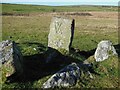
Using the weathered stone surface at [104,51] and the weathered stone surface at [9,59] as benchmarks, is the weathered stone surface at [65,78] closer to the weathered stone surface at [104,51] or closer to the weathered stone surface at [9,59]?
the weathered stone surface at [9,59]

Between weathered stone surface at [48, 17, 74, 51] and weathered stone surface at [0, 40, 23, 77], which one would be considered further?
weathered stone surface at [48, 17, 74, 51]

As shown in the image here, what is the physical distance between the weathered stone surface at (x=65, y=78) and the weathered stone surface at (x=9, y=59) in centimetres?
214

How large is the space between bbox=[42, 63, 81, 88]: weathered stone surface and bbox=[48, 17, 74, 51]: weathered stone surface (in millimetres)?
5196

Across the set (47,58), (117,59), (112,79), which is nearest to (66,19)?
Result: (47,58)

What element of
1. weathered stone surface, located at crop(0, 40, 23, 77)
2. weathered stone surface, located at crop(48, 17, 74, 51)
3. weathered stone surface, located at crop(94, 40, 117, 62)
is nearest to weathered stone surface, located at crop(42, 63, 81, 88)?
weathered stone surface, located at crop(0, 40, 23, 77)

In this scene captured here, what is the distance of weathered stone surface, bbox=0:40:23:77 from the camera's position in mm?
18078

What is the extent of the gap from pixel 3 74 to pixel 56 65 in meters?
5.43

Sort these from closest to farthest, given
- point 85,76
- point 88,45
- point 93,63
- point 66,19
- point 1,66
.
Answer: point 1,66, point 85,76, point 93,63, point 66,19, point 88,45

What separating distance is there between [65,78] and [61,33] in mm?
6832

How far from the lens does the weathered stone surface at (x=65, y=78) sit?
18098 millimetres

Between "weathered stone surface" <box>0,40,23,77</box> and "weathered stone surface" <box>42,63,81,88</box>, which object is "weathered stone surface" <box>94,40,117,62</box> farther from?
"weathered stone surface" <box>0,40,23,77</box>

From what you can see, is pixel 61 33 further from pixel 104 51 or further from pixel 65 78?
pixel 65 78

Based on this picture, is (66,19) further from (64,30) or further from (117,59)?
(117,59)

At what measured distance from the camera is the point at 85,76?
776 inches
